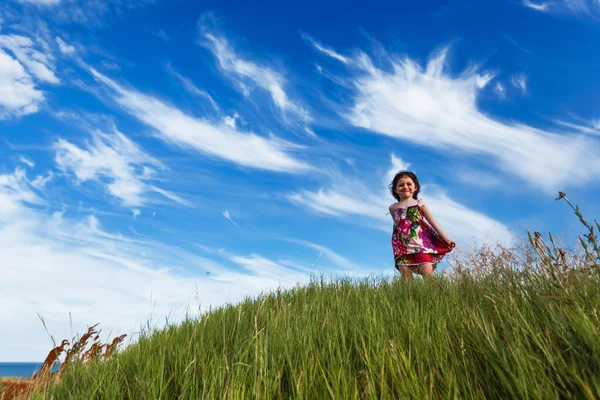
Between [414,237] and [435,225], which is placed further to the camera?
[414,237]

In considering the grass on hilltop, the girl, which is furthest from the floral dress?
the grass on hilltop

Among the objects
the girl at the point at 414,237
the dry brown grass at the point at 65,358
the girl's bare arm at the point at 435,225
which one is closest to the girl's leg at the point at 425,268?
the girl at the point at 414,237

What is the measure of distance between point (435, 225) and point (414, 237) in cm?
36


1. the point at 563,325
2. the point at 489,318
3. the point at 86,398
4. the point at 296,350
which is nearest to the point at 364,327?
the point at 296,350

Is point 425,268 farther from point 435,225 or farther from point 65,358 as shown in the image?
point 65,358

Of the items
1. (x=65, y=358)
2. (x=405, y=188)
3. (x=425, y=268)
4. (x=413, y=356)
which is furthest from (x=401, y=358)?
(x=405, y=188)

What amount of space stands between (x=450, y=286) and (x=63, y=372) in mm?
3278

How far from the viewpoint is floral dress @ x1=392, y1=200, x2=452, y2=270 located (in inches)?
255

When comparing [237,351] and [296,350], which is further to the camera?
[237,351]

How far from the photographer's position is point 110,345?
3.96m

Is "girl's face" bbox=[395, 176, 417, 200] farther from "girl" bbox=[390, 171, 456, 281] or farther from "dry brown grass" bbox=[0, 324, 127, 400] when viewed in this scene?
"dry brown grass" bbox=[0, 324, 127, 400]

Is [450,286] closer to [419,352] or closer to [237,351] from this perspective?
[419,352]

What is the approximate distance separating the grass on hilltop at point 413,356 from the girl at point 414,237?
9.60 ft

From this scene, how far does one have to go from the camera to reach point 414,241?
657 cm
